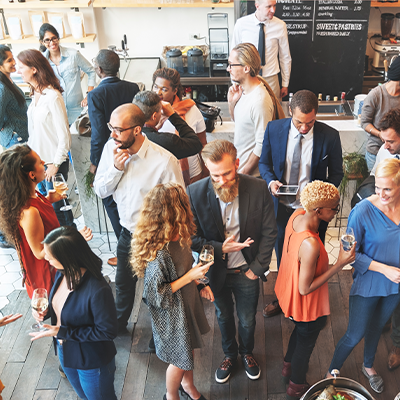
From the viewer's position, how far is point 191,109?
3.49 m

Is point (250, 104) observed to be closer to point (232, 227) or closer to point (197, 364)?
point (232, 227)

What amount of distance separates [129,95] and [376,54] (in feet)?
12.9

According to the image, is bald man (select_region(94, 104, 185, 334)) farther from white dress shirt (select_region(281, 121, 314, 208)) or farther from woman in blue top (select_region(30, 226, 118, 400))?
white dress shirt (select_region(281, 121, 314, 208))

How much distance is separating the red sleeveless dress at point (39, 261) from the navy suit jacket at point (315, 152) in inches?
57.5

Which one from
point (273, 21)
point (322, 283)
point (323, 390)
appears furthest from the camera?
point (273, 21)

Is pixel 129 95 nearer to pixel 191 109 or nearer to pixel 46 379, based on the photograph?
pixel 191 109

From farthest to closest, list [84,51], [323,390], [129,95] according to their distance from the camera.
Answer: [84,51] → [129,95] → [323,390]

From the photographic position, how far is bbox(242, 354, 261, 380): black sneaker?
2.96 meters

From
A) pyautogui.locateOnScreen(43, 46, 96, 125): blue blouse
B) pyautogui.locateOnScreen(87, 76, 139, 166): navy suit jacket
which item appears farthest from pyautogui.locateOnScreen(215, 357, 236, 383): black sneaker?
pyautogui.locateOnScreen(43, 46, 96, 125): blue blouse

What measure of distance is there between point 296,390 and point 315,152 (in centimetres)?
151

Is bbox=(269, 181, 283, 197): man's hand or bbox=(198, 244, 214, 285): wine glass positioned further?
bbox=(269, 181, 283, 197): man's hand

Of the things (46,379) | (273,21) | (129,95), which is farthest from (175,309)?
(273,21)

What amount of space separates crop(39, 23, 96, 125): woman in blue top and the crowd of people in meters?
1.44

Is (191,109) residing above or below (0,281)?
above
